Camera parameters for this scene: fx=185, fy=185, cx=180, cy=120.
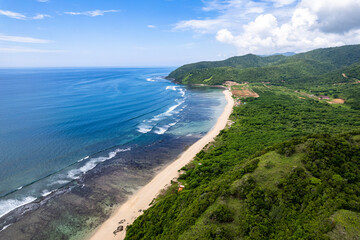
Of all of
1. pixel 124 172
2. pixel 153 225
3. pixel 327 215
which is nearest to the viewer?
pixel 327 215

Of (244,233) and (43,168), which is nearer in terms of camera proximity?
(244,233)

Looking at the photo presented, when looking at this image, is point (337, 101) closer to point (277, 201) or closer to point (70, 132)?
point (277, 201)

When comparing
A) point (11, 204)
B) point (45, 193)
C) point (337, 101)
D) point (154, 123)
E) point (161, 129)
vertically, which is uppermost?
point (337, 101)

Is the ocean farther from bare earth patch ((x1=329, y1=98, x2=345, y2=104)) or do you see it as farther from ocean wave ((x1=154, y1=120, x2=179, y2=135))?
bare earth patch ((x1=329, y1=98, x2=345, y2=104))

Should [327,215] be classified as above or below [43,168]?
above

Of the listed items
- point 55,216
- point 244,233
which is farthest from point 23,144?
point 244,233

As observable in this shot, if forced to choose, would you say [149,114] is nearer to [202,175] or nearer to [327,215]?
[202,175]

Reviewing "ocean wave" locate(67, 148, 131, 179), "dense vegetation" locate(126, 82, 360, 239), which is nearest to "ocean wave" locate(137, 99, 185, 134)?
"ocean wave" locate(67, 148, 131, 179)

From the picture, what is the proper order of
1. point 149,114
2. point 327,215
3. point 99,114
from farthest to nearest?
point 149,114 → point 99,114 → point 327,215

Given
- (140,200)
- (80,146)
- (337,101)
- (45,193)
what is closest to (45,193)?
(45,193)
